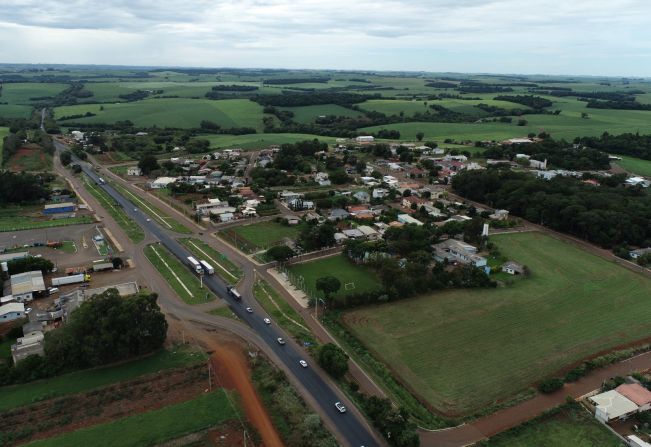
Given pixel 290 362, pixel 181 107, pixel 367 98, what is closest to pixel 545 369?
pixel 290 362

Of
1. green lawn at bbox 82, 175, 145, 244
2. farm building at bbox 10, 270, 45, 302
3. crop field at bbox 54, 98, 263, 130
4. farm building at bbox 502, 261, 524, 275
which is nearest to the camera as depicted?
farm building at bbox 10, 270, 45, 302

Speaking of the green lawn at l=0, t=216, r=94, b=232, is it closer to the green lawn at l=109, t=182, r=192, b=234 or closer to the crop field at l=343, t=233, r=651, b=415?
the green lawn at l=109, t=182, r=192, b=234

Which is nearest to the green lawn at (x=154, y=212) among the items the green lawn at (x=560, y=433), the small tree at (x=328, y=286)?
the small tree at (x=328, y=286)

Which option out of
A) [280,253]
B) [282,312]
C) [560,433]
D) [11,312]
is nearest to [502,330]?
[560,433]

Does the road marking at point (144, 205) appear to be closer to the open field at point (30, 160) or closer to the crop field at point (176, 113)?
the open field at point (30, 160)

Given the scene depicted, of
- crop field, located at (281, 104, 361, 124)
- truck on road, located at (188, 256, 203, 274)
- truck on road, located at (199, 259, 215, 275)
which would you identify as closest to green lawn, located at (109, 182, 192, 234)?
truck on road, located at (188, 256, 203, 274)
